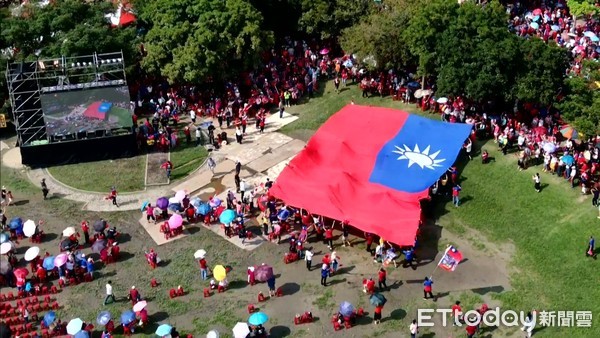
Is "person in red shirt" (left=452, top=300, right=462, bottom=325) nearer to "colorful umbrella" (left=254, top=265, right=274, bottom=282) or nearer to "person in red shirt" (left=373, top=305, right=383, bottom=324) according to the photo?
"person in red shirt" (left=373, top=305, right=383, bottom=324)

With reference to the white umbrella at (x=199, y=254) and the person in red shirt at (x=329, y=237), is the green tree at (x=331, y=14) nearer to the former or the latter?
the person in red shirt at (x=329, y=237)

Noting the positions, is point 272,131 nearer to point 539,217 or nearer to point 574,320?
point 539,217

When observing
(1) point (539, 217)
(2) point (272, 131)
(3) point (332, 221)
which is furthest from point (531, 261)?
(2) point (272, 131)

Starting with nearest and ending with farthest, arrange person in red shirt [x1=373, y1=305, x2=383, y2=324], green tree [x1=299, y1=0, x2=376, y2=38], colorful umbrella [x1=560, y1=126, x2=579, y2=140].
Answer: person in red shirt [x1=373, y1=305, x2=383, y2=324], colorful umbrella [x1=560, y1=126, x2=579, y2=140], green tree [x1=299, y1=0, x2=376, y2=38]

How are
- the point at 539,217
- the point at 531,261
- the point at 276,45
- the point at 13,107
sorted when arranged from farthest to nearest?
the point at 276,45
the point at 13,107
the point at 539,217
the point at 531,261

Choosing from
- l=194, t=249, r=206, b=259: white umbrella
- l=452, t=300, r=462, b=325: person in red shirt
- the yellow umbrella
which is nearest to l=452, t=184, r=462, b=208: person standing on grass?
l=452, t=300, r=462, b=325: person in red shirt

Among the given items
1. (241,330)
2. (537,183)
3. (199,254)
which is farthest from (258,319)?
(537,183)
